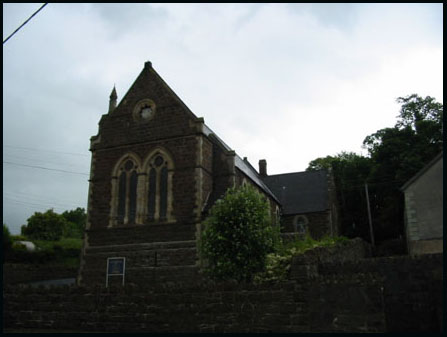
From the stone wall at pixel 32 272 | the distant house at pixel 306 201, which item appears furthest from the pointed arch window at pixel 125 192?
the distant house at pixel 306 201

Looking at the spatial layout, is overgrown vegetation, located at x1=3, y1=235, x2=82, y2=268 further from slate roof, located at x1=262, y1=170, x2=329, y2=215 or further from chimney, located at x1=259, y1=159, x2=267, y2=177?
chimney, located at x1=259, y1=159, x2=267, y2=177

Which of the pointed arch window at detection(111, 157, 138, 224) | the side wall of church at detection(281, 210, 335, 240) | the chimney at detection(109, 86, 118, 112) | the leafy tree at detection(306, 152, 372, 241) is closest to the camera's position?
the pointed arch window at detection(111, 157, 138, 224)

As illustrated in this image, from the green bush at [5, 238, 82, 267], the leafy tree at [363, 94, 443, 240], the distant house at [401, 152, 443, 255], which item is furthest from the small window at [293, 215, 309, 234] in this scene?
the green bush at [5, 238, 82, 267]

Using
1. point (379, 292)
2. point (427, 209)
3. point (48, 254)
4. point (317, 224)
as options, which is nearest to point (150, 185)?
point (48, 254)

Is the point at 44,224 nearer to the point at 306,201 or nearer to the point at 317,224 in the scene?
Result: the point at 306,201

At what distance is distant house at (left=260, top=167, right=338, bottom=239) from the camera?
36719 millimetres

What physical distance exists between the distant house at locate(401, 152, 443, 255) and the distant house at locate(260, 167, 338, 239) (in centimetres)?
1101

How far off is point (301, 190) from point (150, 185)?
819 inches

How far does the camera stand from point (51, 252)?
3450 cm

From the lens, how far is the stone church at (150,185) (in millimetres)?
22875

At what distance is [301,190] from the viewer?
4156 centimetres

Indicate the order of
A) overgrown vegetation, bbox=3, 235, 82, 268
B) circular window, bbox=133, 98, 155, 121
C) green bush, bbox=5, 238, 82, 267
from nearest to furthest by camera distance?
circular window, bbox=133, 98, 155, 121 → overgrown vegetation, bbox=3, 235, 82, 268 → green bush, bbox=5, 238, 82, 267

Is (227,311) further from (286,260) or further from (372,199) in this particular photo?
(372,199)

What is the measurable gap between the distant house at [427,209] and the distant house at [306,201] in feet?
36.1
